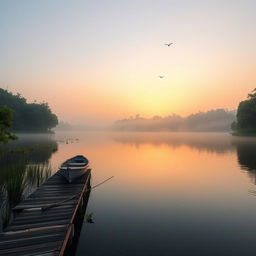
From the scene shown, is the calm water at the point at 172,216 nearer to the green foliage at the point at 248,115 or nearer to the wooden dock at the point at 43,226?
the wooden dock at the point at 43,226

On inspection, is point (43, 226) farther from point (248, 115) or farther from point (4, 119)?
point (248, 115)

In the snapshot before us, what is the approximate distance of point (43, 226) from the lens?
40.6 ft

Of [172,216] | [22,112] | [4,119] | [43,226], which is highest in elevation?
[22,112]

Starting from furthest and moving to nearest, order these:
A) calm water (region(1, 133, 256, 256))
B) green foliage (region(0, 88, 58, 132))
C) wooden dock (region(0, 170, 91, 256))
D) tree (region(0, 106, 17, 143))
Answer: green foliage (region(0, 88, 58, 132)) < tree (region(0, 106, 17, 143)) < calm water (region(1, 133, 256, 256)) < wooden dock (region(0, 170, 91, 256))

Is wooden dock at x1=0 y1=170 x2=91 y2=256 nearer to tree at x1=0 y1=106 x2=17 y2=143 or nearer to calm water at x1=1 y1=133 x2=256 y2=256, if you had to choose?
calm water at x1=1 y1=133 x2=256 y2=256

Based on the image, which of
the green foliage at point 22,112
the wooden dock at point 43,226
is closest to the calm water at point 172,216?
the wooden dock at point 43,226

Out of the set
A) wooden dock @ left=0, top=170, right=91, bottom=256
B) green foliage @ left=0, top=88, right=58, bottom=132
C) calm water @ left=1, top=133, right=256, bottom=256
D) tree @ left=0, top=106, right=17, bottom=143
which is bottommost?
calm water @ left=1, top=133, right=256, bottom=256

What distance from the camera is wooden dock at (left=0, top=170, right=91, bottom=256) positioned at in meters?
→ 10.1

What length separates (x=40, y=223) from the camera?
41.9ft

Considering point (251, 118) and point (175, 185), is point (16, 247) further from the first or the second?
point (251, 118)

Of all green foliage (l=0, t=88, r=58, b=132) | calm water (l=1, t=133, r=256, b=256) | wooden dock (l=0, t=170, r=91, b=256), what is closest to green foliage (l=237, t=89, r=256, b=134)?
calm water (l=1, t=133, r=256, b=256)

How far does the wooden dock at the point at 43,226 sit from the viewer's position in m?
10.1

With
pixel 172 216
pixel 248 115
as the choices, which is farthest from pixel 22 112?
pixel 172 216

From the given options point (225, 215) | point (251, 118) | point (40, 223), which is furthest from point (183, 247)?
point (251, 118)
